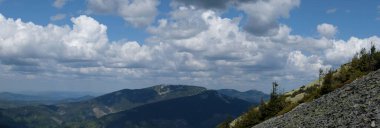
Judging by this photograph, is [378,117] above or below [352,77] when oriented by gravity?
below

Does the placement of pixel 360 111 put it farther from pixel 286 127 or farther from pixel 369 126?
pixel 286 127

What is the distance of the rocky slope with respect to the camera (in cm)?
4745

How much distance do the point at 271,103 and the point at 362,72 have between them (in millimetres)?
34776

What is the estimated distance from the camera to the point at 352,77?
82.8 metres

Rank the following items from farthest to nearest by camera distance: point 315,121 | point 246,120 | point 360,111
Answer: point 246,120
point 315,121
point 360,111

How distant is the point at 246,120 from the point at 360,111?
242 ft

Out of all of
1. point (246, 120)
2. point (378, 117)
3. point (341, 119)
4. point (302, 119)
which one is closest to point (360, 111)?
point (341, 119)

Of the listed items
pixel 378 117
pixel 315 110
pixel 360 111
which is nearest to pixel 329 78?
pixel 315 110

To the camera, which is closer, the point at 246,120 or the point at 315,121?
the point at 315,121

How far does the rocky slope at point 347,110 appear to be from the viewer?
4745cm

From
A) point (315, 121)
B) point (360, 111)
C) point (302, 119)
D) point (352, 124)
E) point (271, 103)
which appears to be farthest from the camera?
point (271, 103)

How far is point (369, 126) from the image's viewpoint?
139 feet

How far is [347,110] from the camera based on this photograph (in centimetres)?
5478

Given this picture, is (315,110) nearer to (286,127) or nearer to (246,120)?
(286,127)
